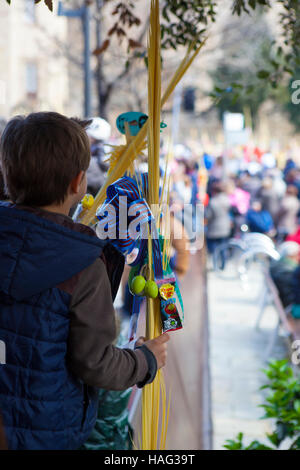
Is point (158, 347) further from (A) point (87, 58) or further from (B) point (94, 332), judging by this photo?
(A) point (87, 58)

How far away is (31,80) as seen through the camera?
3050 cm

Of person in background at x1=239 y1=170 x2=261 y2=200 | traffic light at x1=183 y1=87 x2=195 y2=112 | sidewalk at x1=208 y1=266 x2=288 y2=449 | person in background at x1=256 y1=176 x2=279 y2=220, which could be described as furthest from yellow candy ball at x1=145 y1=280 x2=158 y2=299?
traffic light at x1=183 y1=87 x2=195 y2=112

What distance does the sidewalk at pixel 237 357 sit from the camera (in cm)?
488

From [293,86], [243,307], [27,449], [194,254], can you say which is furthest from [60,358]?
[243,307]

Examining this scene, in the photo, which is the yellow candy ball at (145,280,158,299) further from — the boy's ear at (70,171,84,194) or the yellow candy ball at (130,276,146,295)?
the boy's ear at (70,171,84,194)

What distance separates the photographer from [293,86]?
251 cm

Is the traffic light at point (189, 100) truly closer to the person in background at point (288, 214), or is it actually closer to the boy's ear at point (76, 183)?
the person in background at point (288, 214)

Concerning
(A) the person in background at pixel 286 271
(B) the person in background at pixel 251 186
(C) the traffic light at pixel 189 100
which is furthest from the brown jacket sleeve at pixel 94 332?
(C) the traffic light at pixel 189 100

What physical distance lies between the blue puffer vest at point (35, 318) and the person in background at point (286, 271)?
5391 millimetres

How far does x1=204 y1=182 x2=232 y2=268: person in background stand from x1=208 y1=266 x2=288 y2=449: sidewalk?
1235 millimetres

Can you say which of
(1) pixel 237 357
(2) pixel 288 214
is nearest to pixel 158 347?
(1) pixel 237 357

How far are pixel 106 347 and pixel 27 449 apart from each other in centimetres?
31

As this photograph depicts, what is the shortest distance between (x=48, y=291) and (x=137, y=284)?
10.9 inches

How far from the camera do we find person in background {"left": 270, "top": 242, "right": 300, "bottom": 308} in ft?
22.2
